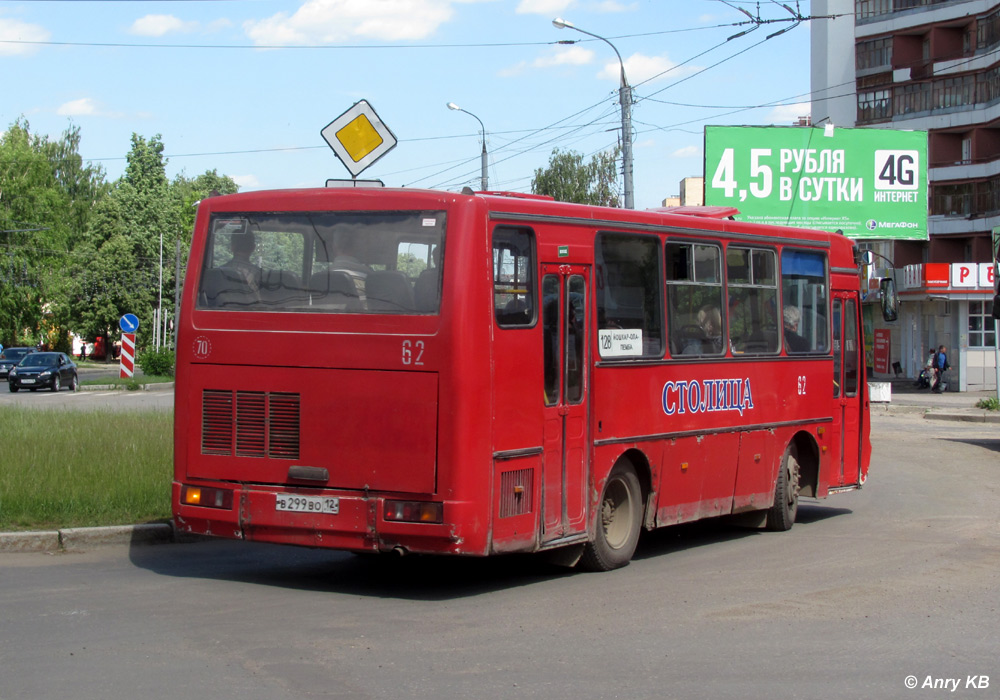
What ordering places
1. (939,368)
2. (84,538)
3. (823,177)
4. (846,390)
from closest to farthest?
(84,538) < (846,390) < (823,177) < (939,368)

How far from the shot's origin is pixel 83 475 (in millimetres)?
12164

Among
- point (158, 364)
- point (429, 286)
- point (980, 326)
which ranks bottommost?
point (158, 364)

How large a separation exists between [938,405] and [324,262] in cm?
3271

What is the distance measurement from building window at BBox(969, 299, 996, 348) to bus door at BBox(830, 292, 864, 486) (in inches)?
1446

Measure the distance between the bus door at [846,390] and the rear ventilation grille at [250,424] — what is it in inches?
279

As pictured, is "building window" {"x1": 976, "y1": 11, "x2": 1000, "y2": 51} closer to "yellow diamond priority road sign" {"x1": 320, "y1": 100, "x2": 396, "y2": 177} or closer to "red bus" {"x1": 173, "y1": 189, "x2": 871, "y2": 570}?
"yellow diamond priority road sign" {"x1": 320, "y1": 100, "x2": 396, "y2": 177}

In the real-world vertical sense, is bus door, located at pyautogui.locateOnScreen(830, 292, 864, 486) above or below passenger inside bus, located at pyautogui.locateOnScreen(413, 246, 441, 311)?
below

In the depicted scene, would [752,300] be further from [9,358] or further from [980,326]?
[9,358]

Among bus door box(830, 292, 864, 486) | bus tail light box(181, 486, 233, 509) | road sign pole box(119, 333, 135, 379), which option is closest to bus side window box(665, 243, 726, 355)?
bus door box(830, 292, 864, 486)

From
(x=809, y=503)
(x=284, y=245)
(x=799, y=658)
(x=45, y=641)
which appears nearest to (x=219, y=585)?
(x=45, y=641)

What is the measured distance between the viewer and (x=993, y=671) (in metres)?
6.59

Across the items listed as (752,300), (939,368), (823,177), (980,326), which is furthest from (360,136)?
(980,326)

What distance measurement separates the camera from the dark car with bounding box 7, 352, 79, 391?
45.6 m

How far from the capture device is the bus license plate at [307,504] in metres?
8.43
